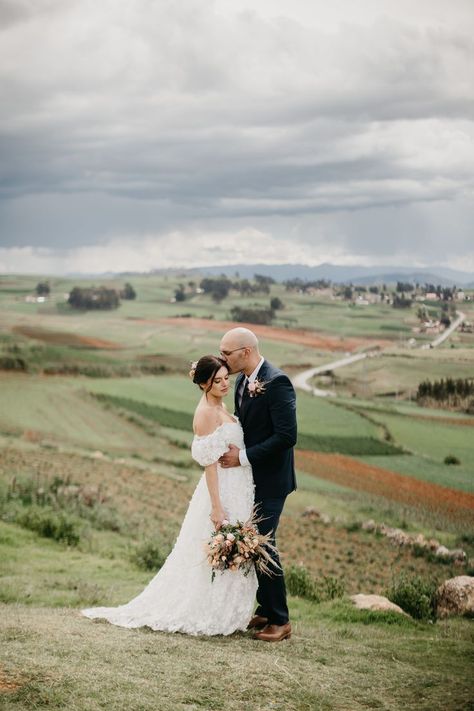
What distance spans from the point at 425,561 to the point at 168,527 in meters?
5.04

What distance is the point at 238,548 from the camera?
18.5 feet

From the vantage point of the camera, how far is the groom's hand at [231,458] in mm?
5852

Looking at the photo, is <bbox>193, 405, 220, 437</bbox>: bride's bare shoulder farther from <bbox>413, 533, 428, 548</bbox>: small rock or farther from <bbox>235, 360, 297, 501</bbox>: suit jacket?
<bbox>413, 533, 428, 548</bbox>: small rock

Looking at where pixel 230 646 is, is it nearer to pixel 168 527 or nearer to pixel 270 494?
pixel 270 494

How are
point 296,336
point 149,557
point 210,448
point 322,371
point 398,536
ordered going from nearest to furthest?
point 210,448 < point 149,557 < point 398,536 < point 322,371 < point 296,336

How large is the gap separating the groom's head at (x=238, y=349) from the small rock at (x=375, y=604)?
3839 mm

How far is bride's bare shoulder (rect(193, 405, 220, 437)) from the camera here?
5844 mm

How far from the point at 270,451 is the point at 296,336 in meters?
16.9

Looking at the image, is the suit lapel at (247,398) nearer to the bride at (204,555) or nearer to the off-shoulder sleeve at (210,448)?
the bride at (204,555)

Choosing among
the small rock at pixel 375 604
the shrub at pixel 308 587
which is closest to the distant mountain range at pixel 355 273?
the shrub at pixel 308 587

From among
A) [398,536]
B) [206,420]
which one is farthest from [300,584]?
[398,536]

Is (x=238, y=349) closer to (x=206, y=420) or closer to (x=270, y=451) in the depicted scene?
(x=206, y=420)

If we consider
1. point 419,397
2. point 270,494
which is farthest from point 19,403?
point 270,494

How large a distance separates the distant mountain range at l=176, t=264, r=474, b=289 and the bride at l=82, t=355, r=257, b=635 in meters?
13.2
